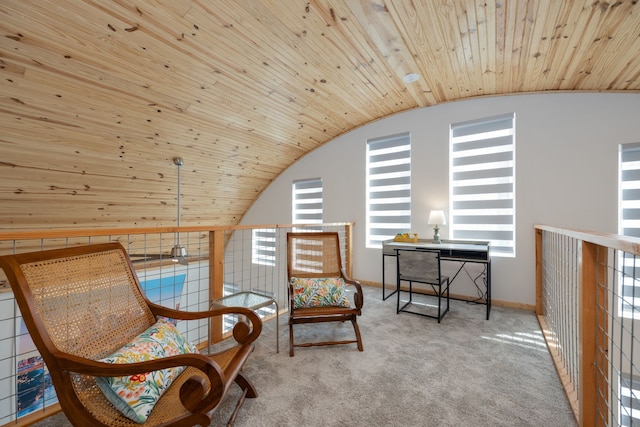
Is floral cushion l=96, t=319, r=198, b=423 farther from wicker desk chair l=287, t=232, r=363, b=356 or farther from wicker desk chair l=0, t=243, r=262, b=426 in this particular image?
wicker desk chair l=287, t=232, r=363, b=356

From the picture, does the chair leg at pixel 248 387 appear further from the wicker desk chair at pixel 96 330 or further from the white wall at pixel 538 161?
the white wall at pixel 538 161

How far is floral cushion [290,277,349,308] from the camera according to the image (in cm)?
242

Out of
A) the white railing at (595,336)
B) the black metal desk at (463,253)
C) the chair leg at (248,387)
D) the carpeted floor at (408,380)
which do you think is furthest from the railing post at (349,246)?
the chair leg at (248,387)

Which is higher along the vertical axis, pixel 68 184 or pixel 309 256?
pixel 68 184

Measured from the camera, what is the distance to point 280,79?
3.03m

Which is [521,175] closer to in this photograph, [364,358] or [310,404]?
[364,358]

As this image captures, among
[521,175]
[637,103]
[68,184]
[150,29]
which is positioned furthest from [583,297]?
[68,184]

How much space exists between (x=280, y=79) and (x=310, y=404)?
9.56ft

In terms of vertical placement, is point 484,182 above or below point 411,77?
below

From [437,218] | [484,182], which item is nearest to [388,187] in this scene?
[437,218]

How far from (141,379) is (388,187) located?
12.5 feet

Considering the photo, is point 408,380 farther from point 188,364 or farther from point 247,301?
point 188,364

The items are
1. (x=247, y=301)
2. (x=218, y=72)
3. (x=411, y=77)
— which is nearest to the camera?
(x=247, y=301)

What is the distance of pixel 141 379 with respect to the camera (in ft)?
3.84
